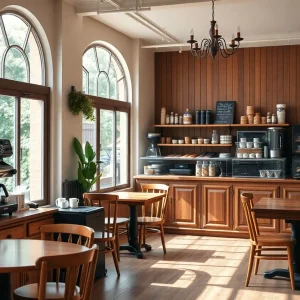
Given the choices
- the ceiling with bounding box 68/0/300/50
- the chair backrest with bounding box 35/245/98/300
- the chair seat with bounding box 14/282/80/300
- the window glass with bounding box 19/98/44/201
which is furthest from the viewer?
the ceiling with bounding box 68/0/300/50

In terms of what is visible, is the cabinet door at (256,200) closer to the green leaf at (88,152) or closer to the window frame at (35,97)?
the green leaf at (88,152)

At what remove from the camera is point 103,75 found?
7410mm

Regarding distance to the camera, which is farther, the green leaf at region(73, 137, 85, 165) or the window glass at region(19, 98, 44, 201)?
the green leaf at region(73, 137, 85, 165)

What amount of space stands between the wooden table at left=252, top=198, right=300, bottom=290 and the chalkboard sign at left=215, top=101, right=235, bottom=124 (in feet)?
9.14

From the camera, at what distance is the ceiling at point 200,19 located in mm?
6043

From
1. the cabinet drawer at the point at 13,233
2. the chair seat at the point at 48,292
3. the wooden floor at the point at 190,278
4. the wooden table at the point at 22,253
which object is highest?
the wooden table at the point at 22,253

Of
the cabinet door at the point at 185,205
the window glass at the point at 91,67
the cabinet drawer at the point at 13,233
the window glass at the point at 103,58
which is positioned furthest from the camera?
the cabinet door at the point at 185,205

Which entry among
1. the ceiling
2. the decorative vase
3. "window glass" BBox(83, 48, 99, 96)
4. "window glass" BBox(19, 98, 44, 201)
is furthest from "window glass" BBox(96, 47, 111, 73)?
the decorative vase

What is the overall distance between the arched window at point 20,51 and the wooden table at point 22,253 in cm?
223

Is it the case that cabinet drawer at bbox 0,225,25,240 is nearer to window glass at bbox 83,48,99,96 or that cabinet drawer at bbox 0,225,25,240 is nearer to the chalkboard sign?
window glass at bbox 83,48,99,96

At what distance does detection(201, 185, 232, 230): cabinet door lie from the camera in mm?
7705

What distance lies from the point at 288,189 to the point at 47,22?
13.1ft

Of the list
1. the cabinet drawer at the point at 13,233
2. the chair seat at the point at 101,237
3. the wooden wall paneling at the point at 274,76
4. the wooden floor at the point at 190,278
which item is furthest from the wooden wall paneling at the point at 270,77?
the cabinet drawer at the point at 13,233

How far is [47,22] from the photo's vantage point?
227 inches
